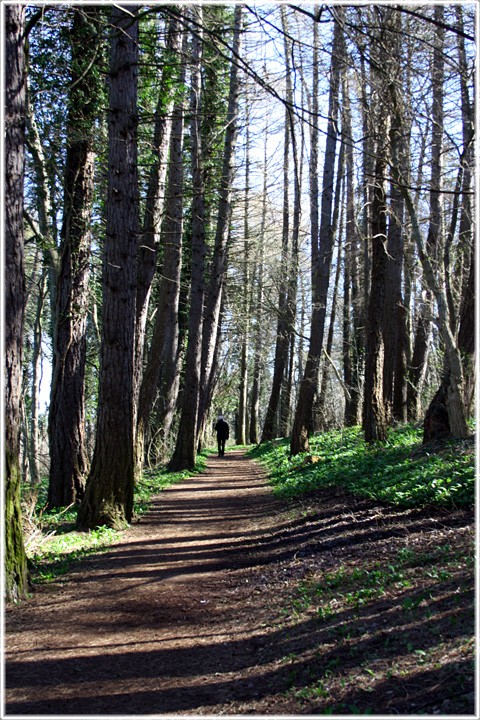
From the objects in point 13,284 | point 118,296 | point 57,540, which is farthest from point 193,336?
point 13,284

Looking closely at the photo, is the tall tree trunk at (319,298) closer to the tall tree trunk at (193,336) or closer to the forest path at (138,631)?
the tall tree trunk at (193,336)

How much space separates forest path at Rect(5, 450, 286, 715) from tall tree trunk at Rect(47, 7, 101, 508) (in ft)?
7.05

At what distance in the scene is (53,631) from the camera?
4531 millimetres

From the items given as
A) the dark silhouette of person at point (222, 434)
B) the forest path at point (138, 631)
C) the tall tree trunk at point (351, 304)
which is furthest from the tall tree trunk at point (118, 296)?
the dark silhouette of person at point (222, 434)

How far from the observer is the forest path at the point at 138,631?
353 centimetres

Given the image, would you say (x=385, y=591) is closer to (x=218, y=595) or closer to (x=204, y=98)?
(x=218, y=595)

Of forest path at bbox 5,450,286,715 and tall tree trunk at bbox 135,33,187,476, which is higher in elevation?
tall tree trunk at bbox 135,33,187,476

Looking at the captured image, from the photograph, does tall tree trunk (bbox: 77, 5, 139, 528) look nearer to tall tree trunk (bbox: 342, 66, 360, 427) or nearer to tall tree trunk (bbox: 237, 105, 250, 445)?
tall tree trunk (bbox: 342, 66, 360, 427)

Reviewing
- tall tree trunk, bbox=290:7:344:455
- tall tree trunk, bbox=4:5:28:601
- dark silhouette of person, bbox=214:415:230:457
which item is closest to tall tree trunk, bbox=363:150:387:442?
tall tree trunk, bbox=290:7:344:455

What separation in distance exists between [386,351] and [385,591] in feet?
33.5

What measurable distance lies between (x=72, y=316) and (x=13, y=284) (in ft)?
14.6

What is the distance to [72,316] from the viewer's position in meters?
9.30

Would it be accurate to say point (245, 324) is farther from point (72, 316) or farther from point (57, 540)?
point (57, 540)

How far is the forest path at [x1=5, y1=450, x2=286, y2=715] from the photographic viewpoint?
3.53 m
